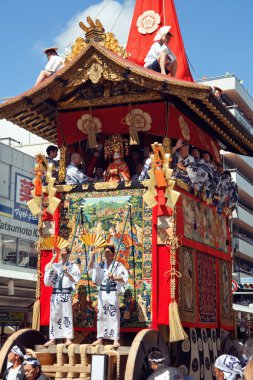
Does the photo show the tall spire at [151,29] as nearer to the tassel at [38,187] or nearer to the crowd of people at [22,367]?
the tassel at [38,187]

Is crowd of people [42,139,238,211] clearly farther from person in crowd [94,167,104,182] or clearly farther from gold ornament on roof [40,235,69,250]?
gold ornament on roof [40,235,69,250]

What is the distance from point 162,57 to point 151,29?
6.67ft

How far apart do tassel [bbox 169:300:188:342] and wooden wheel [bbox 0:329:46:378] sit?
230cm

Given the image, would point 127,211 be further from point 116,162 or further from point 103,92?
point 103,92

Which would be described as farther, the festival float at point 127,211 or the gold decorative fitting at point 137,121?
the gold decorative fitting at point 137,121

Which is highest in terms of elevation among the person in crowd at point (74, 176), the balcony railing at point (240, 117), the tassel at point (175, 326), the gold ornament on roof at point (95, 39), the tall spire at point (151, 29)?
the balcony railing at point (240, 117)

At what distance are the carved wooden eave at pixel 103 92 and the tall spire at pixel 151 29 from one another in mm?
1839

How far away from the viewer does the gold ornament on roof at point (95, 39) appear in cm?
1031

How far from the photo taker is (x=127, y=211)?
10.1m

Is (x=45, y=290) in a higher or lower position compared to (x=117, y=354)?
higher

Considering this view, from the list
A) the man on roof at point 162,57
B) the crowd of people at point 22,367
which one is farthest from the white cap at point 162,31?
the crowd of people at point 22,367

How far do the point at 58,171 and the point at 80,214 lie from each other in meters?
1.17

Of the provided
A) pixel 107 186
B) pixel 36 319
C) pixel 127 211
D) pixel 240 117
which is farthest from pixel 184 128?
pixel 240 117

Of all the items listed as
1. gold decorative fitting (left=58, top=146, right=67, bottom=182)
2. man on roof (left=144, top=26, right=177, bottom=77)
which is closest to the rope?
gold decorative fitting (left=58, top=146, right=67, bottom=182)
